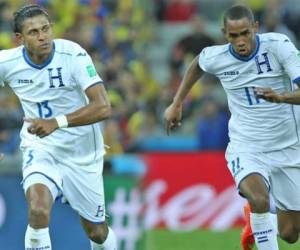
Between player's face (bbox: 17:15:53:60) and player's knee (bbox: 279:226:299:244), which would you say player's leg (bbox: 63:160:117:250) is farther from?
player's knee (bbox: 279:226:299:244)

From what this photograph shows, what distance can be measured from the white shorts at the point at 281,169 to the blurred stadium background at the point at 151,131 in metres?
1.51

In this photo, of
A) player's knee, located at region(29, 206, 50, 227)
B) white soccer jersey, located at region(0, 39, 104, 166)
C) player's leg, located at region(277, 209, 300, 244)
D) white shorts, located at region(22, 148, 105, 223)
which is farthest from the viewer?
player's leg, located at region(277, 209, 300, 244)

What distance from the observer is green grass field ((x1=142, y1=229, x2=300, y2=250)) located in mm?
13062

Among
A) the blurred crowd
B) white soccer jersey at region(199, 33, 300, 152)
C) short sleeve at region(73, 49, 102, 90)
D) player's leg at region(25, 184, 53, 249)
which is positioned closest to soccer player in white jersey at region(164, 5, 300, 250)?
white soccer jersey at region(199, 33, 300, 152)

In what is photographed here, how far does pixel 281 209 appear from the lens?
9.95m

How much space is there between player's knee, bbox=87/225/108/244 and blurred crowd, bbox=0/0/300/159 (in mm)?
5497

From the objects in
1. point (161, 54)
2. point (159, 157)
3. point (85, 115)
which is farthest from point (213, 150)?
point (85, 115)

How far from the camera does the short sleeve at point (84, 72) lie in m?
9.23

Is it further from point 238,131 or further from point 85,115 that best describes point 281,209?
point 85,115

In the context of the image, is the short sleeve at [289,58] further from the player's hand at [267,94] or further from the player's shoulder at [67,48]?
the player's shoulder at [67,48]

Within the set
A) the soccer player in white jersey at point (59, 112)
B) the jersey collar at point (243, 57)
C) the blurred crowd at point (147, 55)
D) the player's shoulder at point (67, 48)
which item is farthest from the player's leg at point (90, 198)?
the blurred crowd at point (147, 55)

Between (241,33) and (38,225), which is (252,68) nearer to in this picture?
(241,33)

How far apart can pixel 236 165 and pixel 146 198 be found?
Answer: 5654 mm

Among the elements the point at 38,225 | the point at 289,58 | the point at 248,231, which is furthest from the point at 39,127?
the point at 248,231
